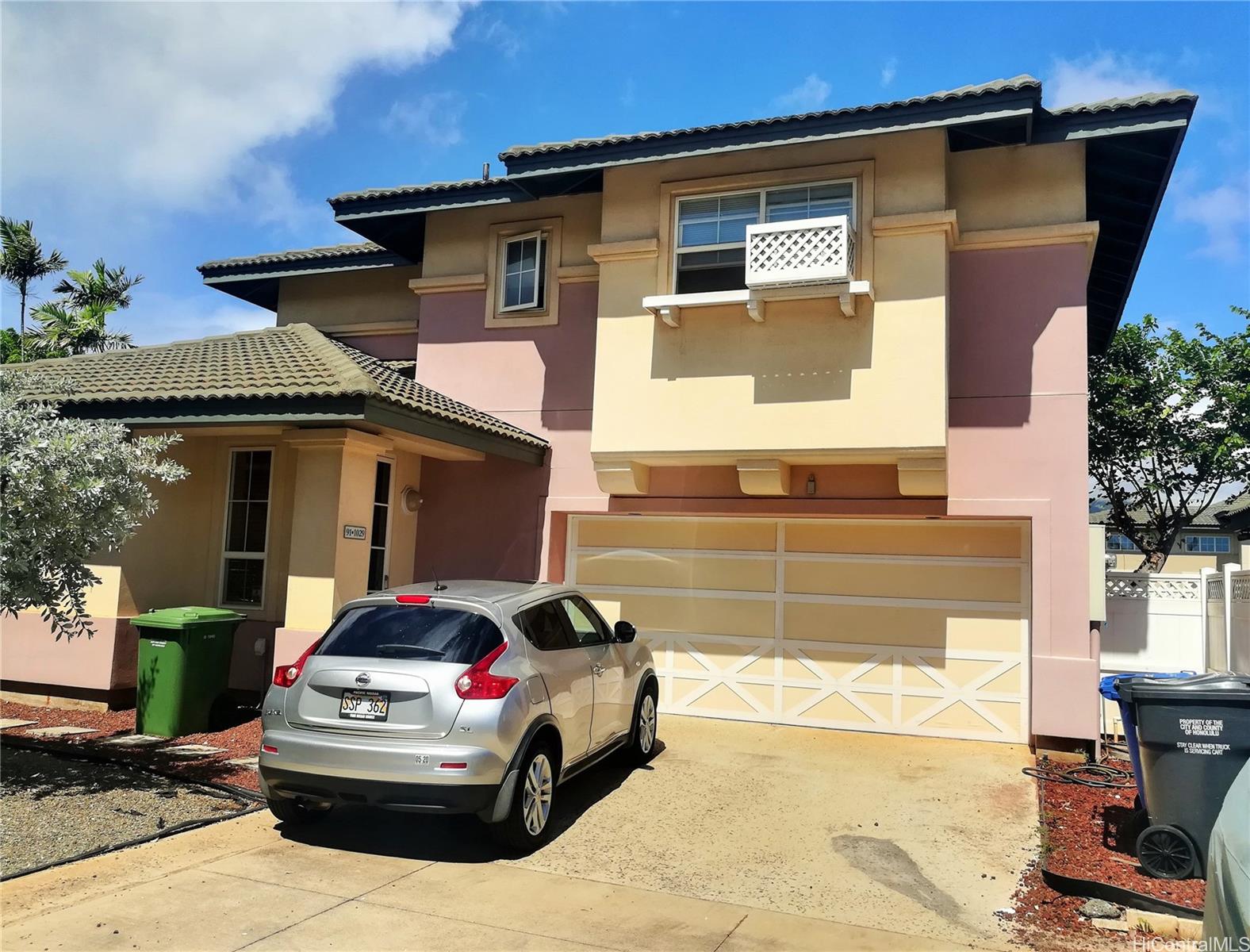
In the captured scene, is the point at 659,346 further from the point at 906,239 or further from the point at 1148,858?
the point at 1148,858

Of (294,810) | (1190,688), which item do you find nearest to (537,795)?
(294,810)

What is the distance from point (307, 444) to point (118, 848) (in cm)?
460

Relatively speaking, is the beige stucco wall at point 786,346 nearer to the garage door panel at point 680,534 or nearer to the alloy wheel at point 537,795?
the garage door panel at point 680,534

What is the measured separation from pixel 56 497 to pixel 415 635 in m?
2.72

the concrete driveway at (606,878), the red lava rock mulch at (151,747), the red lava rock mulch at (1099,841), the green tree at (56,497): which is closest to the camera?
the concrete driveway at (606,878)

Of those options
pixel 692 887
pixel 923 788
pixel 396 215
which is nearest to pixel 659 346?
pixel 396 215

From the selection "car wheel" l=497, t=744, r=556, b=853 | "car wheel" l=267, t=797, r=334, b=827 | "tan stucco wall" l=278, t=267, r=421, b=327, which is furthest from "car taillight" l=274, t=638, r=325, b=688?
"tan stucco wall" l=278, t=267, r=421, b=327

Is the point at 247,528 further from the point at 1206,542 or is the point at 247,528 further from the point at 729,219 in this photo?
the point at 1206,542

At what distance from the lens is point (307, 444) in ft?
31.2

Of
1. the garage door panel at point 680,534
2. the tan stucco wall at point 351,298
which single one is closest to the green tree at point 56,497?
the garage door panel at point 680,534

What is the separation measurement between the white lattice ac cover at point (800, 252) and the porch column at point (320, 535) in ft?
14.2

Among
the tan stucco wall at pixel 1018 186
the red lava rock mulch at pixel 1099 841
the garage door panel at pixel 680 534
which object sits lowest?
the red lava rock mulch at pixel 1099 841

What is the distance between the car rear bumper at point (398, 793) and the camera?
5492 millimetres

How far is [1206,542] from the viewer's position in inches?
1693
